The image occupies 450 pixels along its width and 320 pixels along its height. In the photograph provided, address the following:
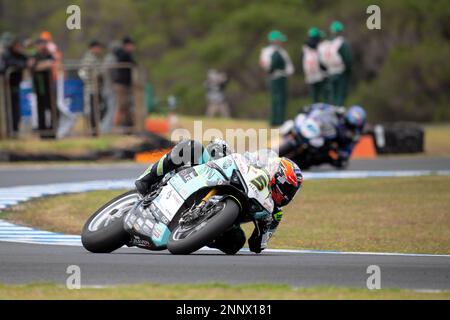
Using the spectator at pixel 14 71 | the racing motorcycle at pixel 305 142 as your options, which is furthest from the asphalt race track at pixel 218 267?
the spectator at pixel 14 71

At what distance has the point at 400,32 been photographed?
42.9 meters

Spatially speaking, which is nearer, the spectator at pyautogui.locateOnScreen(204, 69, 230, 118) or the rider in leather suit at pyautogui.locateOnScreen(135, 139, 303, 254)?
the rider in leather suit at pyautogui.locateOnScreen(135, 139, 303, 254)

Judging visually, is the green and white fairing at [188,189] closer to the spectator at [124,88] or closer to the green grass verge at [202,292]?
the green grass verge at [202,292]

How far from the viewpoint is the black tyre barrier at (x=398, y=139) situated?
76.8ft

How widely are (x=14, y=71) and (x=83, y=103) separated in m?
1.47

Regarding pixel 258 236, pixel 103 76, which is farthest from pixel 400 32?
pixel 258 236

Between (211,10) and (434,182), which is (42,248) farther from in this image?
(211,10)

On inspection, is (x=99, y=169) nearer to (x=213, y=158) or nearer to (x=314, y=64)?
(x=314, y=64)

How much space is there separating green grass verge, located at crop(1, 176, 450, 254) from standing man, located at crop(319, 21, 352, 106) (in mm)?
5781

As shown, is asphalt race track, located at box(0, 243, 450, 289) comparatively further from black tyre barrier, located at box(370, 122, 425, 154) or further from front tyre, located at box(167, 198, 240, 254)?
black tyre barrier, located at box(370, 122, 425, 154)

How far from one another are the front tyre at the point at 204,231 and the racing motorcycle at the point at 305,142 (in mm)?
9567

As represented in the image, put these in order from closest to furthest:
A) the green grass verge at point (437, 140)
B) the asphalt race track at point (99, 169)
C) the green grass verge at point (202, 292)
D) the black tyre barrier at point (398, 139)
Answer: the green grass verge at point (202, 292), the asphalt race track at point (99, 169), the black tyre barrier at point (398, 139), the green grass verge at point (437, 140)

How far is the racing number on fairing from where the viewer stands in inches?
381

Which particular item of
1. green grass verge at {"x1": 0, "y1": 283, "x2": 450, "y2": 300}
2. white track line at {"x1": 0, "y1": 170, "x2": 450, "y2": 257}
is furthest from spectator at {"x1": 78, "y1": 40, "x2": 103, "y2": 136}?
green grass verge at {"x1": 0, "y1": 283, "x2": 450, "y2": 300}
